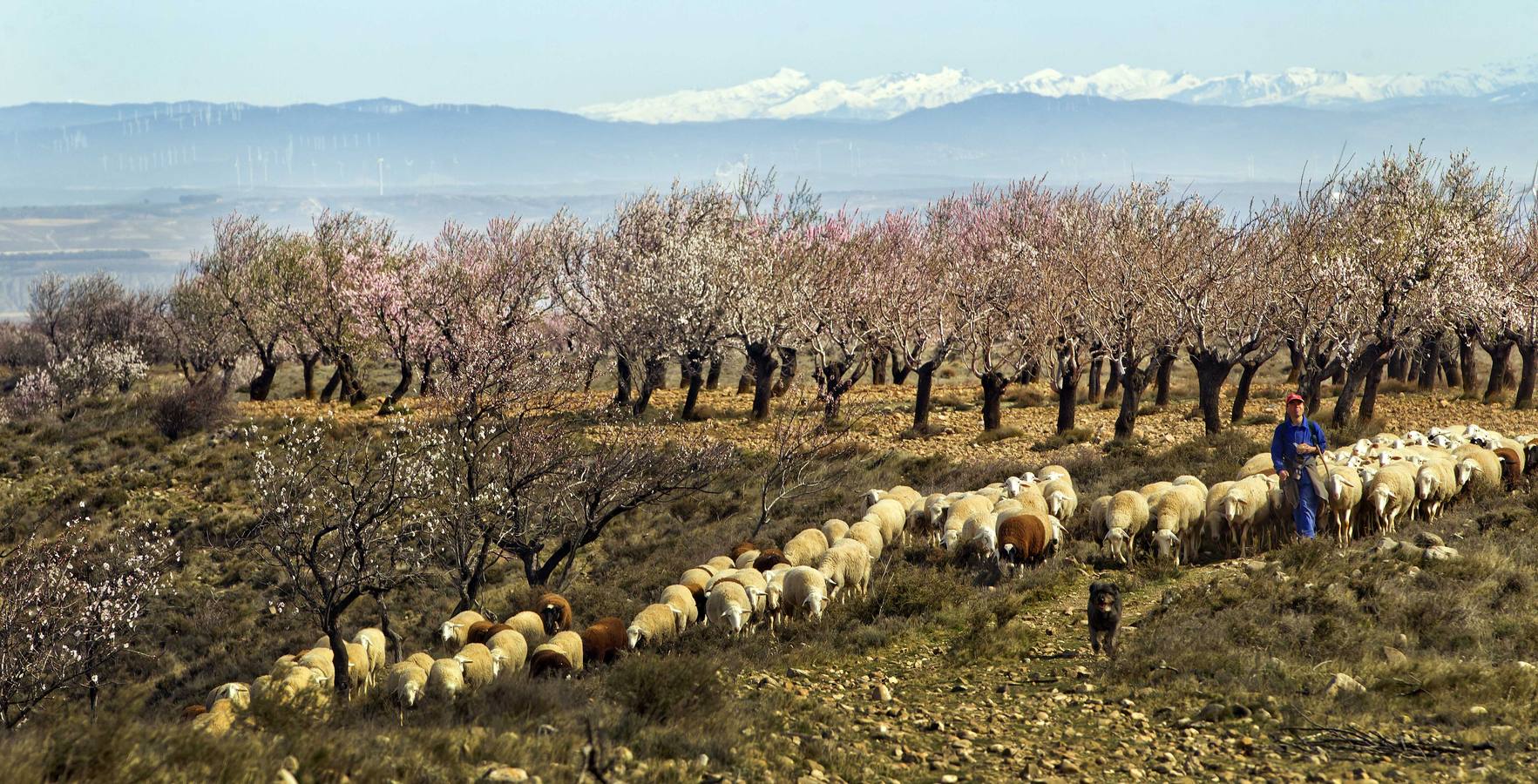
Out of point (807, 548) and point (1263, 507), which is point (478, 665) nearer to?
point (807, 548)

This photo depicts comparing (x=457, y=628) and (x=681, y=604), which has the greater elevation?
(x=681, y=604)

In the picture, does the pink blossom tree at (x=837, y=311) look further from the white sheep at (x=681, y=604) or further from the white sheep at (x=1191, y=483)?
the white sheep at (x=681, y=604)

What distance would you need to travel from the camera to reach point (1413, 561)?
45.0ft

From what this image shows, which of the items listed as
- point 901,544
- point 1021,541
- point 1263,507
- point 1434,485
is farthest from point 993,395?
point 1021,541

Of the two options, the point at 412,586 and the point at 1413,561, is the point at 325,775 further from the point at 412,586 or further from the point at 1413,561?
the point at 412,586

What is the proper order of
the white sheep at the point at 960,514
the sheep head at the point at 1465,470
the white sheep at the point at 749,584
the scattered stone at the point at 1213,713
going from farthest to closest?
1. the sheep head at the point at 1465,470
2. the white sheep at the point at 960,514
3. the white sheep at the point at 749,584
4. the scattered stone at the point at 1213,713

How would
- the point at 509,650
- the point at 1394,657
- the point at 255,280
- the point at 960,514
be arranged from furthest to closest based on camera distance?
the point at 255,280, the point at 960,514, the point at 509,650, the point at 1394,657

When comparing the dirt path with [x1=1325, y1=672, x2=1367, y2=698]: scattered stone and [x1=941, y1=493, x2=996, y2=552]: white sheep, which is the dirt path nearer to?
[x1=1325, y1=672, x2=1367, y2=698]: scattered stone

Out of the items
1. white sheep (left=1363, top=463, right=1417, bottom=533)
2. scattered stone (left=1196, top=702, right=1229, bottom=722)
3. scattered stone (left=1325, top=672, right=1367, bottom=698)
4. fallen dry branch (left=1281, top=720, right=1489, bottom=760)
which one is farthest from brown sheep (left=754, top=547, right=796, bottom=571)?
white sheep (left=1363, top=463, right=1417, bottom=533)

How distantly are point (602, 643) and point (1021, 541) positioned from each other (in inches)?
236

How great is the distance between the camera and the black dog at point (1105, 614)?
11539 mm

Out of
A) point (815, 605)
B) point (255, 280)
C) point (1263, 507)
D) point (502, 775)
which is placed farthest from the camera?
point (255, 280)

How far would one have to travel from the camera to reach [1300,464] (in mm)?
15305

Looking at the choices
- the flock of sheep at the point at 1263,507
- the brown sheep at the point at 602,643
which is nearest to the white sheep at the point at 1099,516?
the flock of sheep at the point at 1263,507
